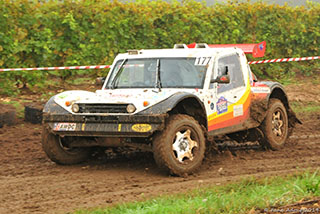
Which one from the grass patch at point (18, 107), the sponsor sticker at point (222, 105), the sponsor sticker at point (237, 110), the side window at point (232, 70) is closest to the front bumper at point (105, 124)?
the sponsor sticker at point (222, 105)

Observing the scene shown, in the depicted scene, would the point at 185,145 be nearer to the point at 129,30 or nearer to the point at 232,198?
the point at 232,198

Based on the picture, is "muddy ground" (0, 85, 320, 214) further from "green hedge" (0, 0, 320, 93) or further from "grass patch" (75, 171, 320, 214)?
"green hedge" (0, 0, 320, 93)

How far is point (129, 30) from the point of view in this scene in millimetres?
17984

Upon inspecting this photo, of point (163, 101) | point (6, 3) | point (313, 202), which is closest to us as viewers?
point (313, 202)

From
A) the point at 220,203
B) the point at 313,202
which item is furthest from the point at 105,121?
the point at 313,202

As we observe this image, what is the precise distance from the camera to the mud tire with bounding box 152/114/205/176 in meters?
8.36

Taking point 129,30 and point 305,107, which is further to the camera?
point 129,30

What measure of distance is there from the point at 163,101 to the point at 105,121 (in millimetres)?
837

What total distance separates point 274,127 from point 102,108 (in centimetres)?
378

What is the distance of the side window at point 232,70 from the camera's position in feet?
33.0

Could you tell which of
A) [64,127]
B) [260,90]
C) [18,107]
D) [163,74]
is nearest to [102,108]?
[64,127]

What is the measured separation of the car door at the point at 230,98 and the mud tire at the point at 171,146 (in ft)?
2.12

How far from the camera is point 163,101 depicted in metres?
8.54

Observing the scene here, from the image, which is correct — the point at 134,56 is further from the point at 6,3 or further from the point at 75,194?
the point at 6,3
